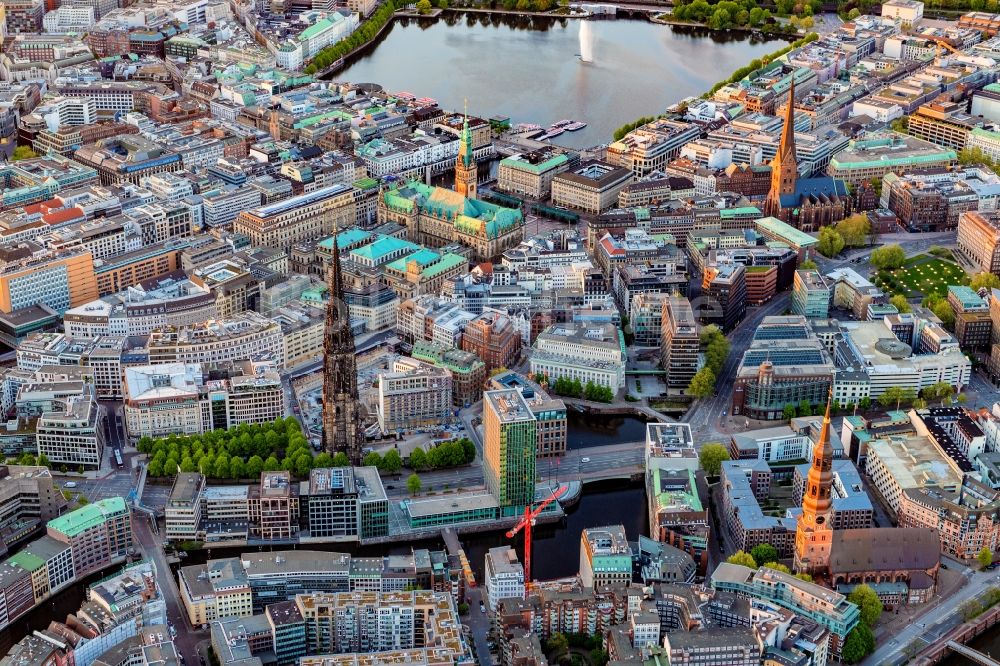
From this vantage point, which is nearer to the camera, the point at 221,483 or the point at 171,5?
the point at 221,483

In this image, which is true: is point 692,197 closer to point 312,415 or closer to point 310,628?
point 312,415

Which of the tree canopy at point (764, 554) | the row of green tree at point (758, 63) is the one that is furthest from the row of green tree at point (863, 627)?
the row of green tree at point (758, 63)

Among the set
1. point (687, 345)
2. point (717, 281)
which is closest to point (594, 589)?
point (687, 345)

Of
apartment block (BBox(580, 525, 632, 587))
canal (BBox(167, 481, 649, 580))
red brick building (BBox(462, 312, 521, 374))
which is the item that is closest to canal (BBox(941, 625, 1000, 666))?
apartment block (BBox(580, 525, 632, 587))

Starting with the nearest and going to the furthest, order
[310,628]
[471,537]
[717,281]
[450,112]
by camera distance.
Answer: [310,628] < [471,537] < [717,281] < [450,112]

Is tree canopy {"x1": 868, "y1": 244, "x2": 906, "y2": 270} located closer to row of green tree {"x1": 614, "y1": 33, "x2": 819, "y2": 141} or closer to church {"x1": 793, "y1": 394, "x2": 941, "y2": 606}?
row of green tree {"x1": 614, "y1": 33, "x2": 819, "y2": 141}

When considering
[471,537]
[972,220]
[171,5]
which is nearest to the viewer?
[471,537]
